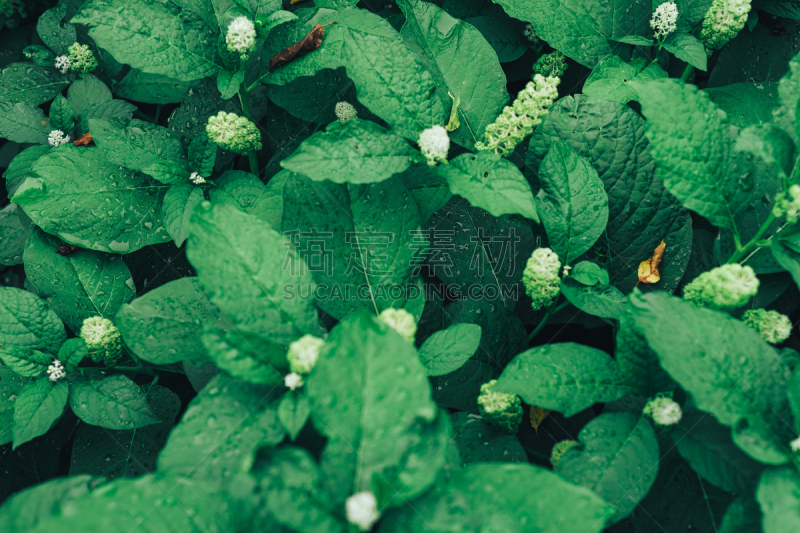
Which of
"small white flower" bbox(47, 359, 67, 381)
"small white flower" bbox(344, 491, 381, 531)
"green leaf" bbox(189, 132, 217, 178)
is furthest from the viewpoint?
"green leaf" bbox(189, 132, 217, 178)

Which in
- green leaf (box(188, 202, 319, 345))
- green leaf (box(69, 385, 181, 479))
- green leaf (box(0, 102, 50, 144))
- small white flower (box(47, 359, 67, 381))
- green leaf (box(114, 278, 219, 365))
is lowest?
green leaf (box(69, 385, 181, 479))

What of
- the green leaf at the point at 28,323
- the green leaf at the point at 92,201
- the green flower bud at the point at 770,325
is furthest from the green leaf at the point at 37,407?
the green flower bud at the point at 770,325

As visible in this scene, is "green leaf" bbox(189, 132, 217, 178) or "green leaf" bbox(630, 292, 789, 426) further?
"green leaf" bbox(189, 132, 217, 178)

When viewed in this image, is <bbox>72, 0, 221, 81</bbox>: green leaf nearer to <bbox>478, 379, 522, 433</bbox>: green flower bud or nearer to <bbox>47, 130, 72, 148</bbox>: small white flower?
<bbox>47, 130, 72, 148</bbox>: small white flower

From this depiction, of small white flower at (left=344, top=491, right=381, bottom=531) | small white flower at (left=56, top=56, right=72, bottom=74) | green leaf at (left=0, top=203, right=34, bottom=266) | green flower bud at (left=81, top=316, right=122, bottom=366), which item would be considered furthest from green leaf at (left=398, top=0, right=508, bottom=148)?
green leaf at (left=0, top=203, right=34, bottom=266)

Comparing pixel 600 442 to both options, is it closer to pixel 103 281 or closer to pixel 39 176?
pixel 103 281

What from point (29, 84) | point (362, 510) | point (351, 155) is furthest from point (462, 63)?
point (29, 84)

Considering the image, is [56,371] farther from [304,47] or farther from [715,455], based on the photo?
[715,455]
